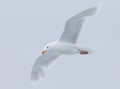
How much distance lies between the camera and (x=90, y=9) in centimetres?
2245

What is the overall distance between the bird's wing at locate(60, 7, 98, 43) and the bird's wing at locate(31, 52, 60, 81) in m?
1.54

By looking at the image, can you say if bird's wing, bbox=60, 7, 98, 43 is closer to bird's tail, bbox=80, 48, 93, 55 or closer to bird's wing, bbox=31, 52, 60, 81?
bird's tail, bbox=80, 48, 93, 55

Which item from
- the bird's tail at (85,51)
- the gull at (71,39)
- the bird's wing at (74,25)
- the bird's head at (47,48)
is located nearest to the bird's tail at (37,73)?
the gull at (71,39)

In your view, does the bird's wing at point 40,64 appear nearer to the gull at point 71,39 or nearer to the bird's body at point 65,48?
the gull at point 71,39

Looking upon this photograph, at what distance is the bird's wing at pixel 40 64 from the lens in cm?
2453

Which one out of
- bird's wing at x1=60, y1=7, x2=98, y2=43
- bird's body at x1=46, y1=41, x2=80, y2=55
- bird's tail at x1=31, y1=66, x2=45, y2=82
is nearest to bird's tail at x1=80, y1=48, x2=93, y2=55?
→ bird's body at x1=46, y1=41, x2=80, y2=55

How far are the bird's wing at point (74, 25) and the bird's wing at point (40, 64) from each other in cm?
154

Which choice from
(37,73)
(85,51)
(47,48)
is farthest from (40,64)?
(85,51)

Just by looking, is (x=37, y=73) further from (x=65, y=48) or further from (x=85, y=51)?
(x=85, y=51)

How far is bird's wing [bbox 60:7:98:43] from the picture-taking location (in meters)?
22.5

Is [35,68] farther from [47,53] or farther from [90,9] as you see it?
[90,9]

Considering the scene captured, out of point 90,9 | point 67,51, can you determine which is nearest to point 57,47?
point 67,51

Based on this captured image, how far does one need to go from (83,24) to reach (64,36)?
3.02 feet

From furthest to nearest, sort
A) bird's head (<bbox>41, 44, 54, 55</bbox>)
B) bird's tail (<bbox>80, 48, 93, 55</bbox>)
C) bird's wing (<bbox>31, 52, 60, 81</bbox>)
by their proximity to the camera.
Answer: bird's wing (<bbox>31, 52, 60, 81</bbox>)
bird's head (<bbox>41, 44, 54, 55</bbox>)
bird's tail (<bbox>80, 48, 93, 55</bbox>)
